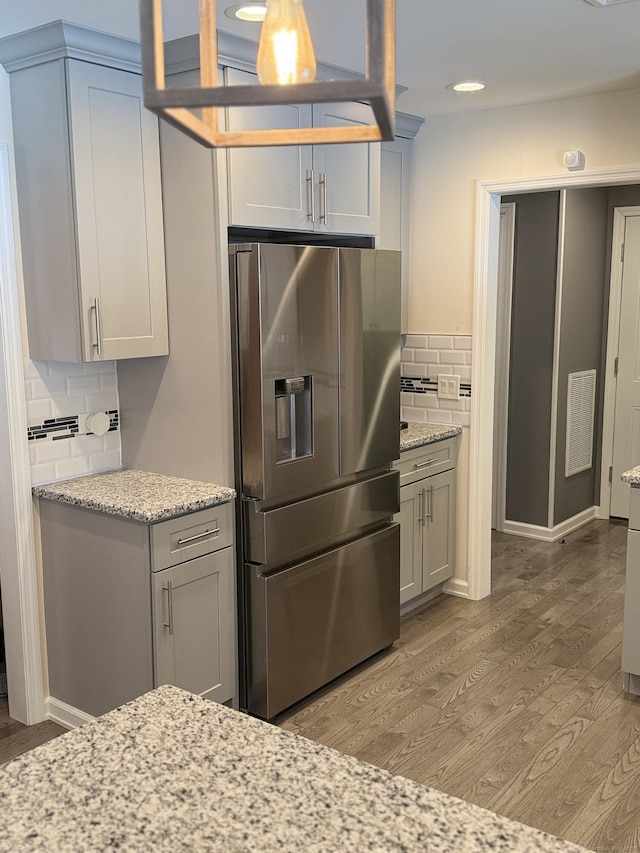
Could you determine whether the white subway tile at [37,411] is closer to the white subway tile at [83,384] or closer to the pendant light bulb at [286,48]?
the white subway tile at [83,384]

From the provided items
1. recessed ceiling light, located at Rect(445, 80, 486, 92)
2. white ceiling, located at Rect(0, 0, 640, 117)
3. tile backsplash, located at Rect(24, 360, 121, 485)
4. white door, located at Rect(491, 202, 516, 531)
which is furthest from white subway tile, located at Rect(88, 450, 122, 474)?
white door, located at Rect(491, 202, 516, 531)

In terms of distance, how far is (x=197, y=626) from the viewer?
290 cm

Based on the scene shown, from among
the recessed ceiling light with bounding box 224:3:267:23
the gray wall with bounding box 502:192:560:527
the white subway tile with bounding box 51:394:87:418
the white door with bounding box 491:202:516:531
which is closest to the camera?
the recessed ceiling light with bounding box 224:3:267:23

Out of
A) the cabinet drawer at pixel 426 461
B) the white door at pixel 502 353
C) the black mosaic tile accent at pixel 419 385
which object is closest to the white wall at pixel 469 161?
the black mosaic tile accent at pixel 419 385

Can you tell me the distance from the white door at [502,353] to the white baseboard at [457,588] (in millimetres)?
1222

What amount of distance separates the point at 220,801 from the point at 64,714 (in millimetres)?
2226

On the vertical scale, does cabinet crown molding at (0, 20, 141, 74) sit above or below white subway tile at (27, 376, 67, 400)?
above

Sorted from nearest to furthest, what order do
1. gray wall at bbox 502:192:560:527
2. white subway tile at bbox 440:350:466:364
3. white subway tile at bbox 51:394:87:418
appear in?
white subway tile at bbox 51:394:87:418 → white subway tile at bbox 440:350:466:364 → gray wall at bbox 502:192:560:527

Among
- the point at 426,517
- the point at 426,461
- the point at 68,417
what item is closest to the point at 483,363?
the point at 426,461

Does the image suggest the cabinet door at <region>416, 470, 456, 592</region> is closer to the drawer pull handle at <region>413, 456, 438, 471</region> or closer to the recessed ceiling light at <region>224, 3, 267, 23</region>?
the drawer pull handle at <region>413, 456, 438, 471</region>

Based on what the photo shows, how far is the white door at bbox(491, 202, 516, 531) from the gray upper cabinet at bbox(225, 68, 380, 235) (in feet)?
6.22

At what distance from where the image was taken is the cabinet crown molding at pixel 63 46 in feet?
8.68

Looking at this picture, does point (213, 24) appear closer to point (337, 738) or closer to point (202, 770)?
point (202, 770)

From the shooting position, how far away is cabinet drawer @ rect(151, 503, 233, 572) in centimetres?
274
